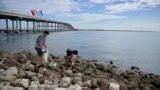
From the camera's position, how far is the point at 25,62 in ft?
44.8

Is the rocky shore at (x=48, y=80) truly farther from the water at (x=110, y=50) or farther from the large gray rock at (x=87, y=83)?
the water at (x=110, y=50)

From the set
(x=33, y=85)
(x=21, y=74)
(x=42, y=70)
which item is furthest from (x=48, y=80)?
(x=42, y=70)

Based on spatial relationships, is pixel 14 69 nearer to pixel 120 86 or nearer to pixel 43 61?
pixel 43 61

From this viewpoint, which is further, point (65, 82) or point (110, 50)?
point (110, 50)

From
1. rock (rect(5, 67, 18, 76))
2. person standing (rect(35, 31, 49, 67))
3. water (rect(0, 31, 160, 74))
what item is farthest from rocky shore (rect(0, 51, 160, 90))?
water (rect(0, 31, 160, 74))

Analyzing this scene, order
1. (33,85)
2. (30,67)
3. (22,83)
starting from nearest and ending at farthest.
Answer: (33,85) → (22,83) → (30,67)

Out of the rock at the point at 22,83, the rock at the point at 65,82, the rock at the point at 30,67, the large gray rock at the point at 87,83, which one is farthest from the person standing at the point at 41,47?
the large gray rock at the point at 87,83

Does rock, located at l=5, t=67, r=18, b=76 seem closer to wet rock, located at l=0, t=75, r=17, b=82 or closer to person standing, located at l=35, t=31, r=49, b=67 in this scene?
wet rock, located at l=0, t=75, r=17, b=82

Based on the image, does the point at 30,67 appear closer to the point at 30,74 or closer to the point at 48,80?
the point at 30,74

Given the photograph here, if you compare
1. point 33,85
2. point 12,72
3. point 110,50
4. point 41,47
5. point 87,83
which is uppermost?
point 41,47

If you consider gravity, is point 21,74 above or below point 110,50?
above

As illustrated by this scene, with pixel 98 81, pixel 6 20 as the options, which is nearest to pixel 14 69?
pixel 98 81

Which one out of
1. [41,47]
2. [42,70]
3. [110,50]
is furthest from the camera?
[110,50]

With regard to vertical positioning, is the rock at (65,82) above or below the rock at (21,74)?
below
